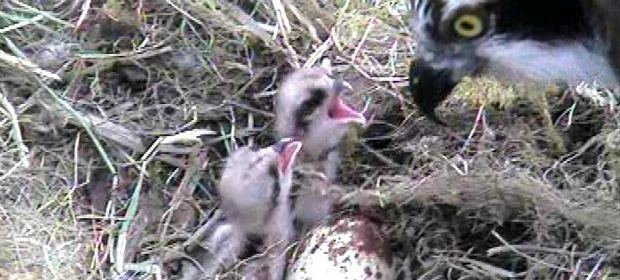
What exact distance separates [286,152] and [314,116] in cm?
11

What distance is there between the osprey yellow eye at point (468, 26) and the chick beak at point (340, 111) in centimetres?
40

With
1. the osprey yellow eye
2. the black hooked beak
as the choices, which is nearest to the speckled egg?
the black hooked beak

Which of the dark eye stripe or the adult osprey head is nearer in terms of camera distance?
the adult osprey head

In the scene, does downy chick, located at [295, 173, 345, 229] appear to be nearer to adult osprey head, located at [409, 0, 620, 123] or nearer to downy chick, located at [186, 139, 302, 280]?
downy chick, located at [186, 139, 302, 280]

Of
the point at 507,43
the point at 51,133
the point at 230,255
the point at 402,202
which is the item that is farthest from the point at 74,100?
the point at 507,43

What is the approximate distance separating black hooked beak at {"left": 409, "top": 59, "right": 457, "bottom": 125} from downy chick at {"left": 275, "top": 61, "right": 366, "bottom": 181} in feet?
0.91

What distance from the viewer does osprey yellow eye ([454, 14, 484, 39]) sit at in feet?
8.45

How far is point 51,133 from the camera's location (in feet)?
10.1

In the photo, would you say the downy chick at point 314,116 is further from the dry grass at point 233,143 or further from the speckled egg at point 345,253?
the speckled egg at point 345,253

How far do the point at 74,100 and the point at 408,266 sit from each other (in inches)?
32.4

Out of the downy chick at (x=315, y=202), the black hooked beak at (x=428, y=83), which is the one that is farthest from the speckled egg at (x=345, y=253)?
the black hooked beak at (x=428, y=83)

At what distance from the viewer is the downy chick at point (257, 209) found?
279 centimetres

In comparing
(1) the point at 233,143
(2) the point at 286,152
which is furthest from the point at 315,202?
A: (1) the point at 233,143

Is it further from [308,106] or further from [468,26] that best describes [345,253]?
[468,26]
